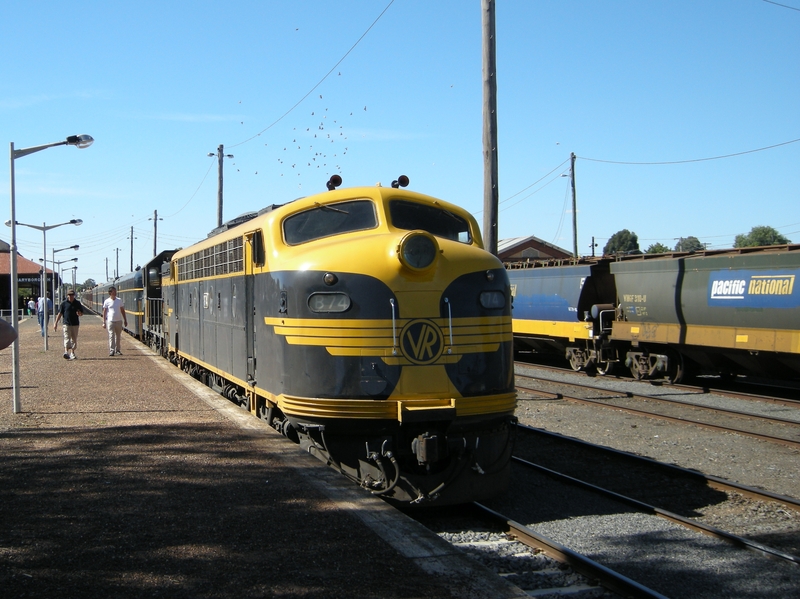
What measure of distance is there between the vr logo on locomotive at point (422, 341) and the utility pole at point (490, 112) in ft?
21.0

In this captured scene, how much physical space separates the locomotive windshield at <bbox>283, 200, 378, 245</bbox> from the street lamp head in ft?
20.8

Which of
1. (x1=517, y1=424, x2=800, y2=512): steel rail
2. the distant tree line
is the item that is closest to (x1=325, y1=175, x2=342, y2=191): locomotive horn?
(x1=517, y1=424, x2=800, y2=512): steel rail

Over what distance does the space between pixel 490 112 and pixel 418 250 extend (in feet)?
23.0

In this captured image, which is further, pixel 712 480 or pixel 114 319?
→ pixel 114 319

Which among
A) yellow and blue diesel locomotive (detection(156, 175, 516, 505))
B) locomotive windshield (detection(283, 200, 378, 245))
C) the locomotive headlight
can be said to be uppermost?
locomotive windshield (detection(283, 200, 378, 245))

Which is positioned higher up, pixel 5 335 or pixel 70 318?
pixel 5 335

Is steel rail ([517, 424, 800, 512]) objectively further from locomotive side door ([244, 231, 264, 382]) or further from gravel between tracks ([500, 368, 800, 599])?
locomotive side door ([244, 231, 264, 382])

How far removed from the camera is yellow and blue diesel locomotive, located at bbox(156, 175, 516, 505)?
21.9ft

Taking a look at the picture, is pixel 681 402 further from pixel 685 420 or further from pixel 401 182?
pixel 401 182

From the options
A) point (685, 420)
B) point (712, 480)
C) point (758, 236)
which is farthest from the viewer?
point (758, 236)

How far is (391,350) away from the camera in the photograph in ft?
21.9

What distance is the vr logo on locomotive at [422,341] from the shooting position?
264 inches

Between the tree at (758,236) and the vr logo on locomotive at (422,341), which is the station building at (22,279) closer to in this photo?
the vr logo on locomotive at (422,341)

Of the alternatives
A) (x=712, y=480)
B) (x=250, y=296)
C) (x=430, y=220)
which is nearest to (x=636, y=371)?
(x=712, y=480)
